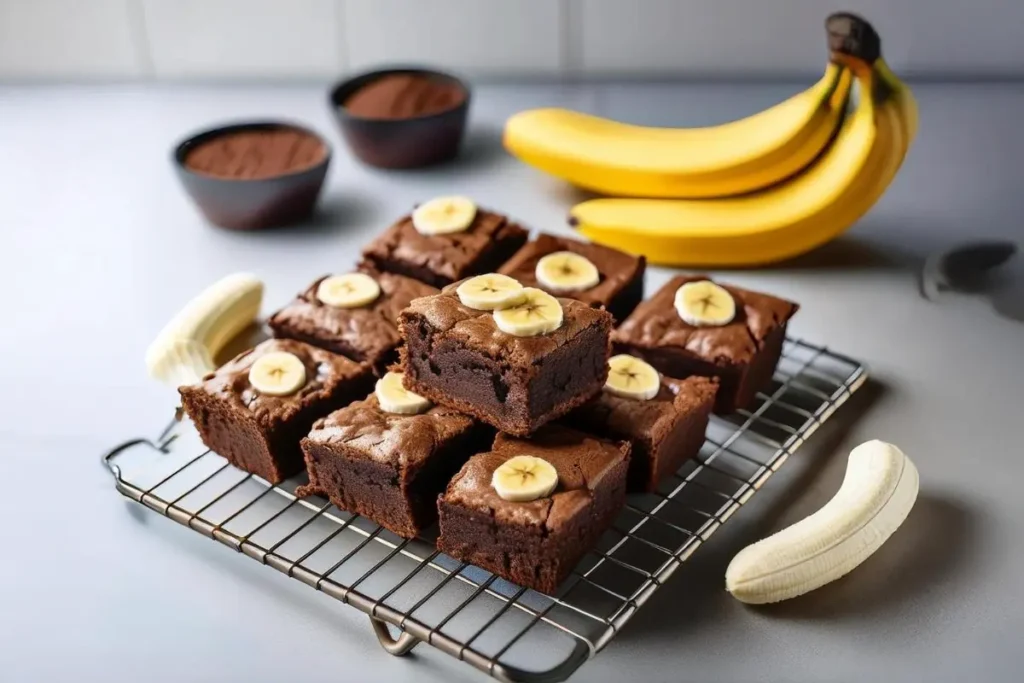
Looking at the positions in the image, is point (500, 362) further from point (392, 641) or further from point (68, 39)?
point (68, 39)

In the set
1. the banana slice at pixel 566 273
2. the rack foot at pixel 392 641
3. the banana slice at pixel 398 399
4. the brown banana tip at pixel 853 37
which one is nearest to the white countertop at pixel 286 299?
the rack foot at pixel 392 641

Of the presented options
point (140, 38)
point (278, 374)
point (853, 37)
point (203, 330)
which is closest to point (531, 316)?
point (278, 374)

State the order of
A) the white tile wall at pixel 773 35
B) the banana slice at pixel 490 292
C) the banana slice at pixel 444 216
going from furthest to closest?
1. the white tile wall at pixel 773 35
2. the banana slice at pixel 444 216
3. the banana slice at pixel 490 292

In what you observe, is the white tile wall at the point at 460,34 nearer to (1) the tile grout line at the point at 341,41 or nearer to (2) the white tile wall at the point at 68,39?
(1) the tile grout line at the point at 341,41

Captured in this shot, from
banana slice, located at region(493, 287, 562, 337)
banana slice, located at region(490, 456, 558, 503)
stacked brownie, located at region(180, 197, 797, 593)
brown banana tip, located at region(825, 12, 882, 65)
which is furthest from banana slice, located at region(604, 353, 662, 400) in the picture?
brown banana tip, located at region(825, 12, 882, 65)

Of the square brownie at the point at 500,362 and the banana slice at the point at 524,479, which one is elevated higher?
the square brownie at the point at 500,362

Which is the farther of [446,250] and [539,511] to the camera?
[446,250]

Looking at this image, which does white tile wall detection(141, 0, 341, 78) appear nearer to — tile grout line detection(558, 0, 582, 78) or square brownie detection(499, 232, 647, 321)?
tile grout line detection(558, 0, 582, 78)
